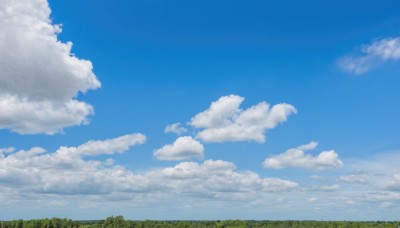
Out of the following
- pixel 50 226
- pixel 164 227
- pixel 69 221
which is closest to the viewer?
pixel 50 226

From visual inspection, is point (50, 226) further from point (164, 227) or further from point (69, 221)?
point (164, 227)

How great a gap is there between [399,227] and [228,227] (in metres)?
67.7

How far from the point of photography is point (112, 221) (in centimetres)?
18088

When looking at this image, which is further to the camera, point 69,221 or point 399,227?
point 399,227

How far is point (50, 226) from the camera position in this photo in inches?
6757

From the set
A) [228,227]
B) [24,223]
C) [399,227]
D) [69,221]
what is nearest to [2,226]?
[24,223]

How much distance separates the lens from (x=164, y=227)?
19612cm

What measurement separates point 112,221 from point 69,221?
16119 millimetres

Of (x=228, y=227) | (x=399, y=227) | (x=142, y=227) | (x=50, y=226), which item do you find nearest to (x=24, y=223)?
(x=50, y=226)

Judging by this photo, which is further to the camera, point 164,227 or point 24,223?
point 164,227

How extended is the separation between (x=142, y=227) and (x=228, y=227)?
33.0 m

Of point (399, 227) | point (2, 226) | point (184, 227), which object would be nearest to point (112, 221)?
point (184, 227)

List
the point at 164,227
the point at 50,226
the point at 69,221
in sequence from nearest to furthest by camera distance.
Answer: the point at 50,226, the point at 69,221, the point at 164,227

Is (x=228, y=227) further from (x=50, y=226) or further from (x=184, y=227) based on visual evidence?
(x=50, y=226)
